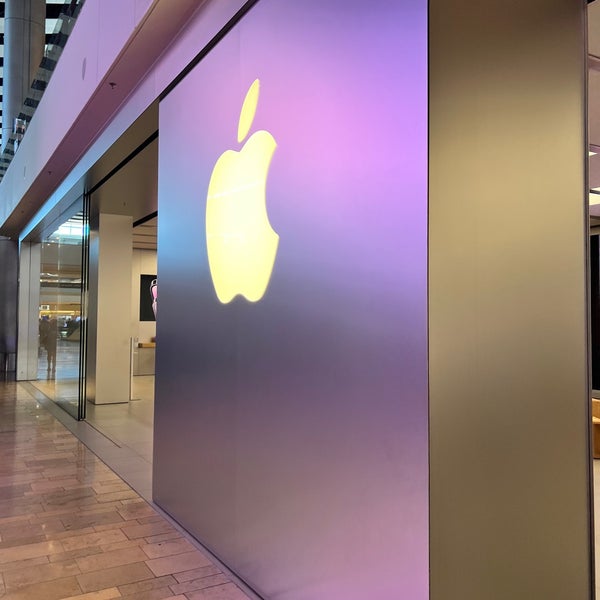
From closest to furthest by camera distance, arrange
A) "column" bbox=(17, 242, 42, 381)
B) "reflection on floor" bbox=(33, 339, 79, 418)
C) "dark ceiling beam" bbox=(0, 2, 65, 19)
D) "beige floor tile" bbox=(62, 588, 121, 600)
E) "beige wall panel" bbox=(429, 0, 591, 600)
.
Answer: "beige wall panel" bbox=(429, 0, 591, 600)
"beige floor tile" bbox=(62, 588, 121, 600)
"dark ceiling beam" bbox=(0, 2, 65, 19)
"reflection on floor" bbox=(33, 339, 79, 418)
"column" bbox=(17, 242, 42, 381)

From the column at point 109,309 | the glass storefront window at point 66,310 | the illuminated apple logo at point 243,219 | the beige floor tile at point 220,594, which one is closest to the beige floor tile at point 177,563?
the beige floor tile at point 220,594

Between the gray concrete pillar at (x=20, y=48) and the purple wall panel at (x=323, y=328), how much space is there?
1454 centimetres

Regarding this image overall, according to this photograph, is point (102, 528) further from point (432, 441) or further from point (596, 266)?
point (596, 266)

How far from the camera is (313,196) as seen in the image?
2.78m

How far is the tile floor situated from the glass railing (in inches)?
188

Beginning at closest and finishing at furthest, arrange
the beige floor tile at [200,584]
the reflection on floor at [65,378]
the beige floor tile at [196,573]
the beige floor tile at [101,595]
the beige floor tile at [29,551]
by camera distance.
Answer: the beige floor tile at [101,595], the beige floor tile at [200,584], the beige floor tile at [196,573], the beige floor tile at [29,551], the reflection on floor at [65,378]

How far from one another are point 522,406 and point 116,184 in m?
6.63

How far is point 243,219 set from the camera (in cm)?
345

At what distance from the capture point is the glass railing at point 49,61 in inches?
265

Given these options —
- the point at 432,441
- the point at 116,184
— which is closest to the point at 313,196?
the point at 432,441

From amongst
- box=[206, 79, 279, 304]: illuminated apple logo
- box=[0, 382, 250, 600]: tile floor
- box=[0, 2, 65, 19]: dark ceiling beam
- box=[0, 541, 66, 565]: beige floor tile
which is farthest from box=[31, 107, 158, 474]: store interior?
box=[0, 541, 66, 565]: beige floor tile

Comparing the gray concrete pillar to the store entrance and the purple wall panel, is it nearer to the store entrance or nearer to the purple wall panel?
the store entrance

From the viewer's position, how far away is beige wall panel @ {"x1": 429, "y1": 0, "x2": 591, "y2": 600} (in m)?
2.12

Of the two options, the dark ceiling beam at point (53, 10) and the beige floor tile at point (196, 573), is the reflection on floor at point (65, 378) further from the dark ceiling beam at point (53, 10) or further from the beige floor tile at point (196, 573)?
the beige floor tile at point (196, 573)
